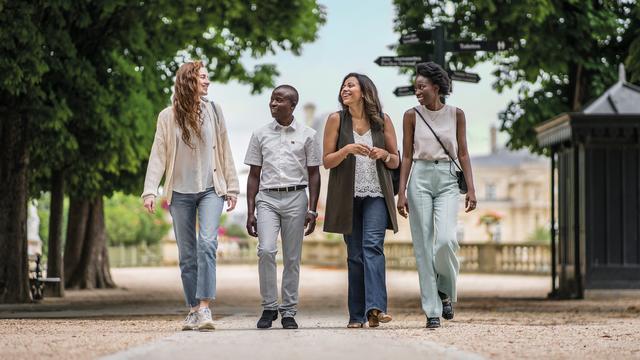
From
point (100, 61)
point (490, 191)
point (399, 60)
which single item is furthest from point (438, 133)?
point (490, 191)

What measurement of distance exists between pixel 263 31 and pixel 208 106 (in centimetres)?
1499

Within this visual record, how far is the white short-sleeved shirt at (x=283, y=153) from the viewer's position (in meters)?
11.2

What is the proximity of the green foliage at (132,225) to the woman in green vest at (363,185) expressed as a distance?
220 feet

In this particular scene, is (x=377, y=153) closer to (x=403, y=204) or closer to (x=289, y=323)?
(x=403, y=204)

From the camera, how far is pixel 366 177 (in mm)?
11375

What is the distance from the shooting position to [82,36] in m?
24.1

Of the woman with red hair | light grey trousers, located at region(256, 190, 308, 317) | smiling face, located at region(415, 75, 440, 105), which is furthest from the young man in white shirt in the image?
smiling face, located at region(415, 75, 440, 105)

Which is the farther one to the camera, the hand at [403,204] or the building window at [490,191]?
the building window at [490,191]

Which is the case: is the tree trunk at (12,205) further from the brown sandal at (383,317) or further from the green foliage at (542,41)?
the brown sandal at (383,317)

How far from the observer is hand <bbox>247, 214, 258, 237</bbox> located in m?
11.3

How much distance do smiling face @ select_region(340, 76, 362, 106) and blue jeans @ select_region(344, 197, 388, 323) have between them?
0.82 metres

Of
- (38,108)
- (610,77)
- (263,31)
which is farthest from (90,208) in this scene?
(610,77)

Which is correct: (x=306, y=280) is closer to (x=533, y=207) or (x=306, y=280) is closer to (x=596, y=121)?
(x=596, y=121)

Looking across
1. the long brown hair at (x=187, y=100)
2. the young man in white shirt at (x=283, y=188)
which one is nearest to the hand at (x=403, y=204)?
the young man in white shirt at (x=283, y=188)
